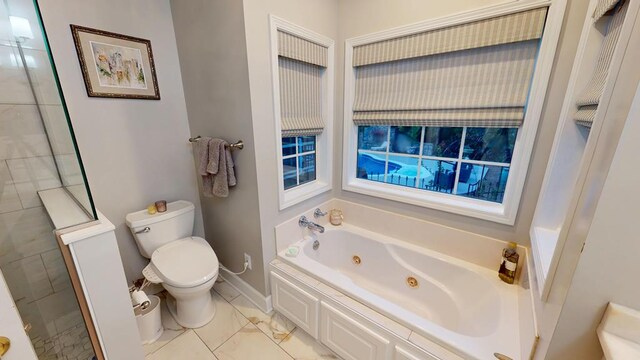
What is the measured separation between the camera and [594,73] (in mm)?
1031

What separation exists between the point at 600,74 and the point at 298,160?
174cm

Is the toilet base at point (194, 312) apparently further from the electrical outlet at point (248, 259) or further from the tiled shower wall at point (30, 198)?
the tiled shower wall at point (30, 198)

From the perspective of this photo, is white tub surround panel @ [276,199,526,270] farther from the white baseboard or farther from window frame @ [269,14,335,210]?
the white baseboard

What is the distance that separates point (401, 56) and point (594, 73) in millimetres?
976

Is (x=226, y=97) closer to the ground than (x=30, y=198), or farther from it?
farther from it

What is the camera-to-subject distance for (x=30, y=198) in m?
1.22

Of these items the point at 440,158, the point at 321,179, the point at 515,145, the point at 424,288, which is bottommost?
the point at 424,288

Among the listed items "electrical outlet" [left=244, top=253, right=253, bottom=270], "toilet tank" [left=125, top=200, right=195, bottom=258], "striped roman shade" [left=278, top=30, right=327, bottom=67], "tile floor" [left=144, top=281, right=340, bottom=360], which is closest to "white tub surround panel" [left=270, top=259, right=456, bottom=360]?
"tile floor" [left=144, top=281, right=340, bottom=360]

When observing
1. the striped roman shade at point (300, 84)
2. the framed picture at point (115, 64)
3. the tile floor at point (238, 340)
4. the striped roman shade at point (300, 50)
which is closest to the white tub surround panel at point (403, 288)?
the tile floor at point (238, 340)

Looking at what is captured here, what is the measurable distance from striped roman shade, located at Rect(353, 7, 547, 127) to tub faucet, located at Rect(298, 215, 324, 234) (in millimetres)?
962

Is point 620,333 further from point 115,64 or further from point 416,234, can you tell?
point 115,64

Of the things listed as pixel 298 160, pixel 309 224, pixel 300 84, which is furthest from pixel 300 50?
pixel 309 224

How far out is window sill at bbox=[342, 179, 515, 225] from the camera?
156cm

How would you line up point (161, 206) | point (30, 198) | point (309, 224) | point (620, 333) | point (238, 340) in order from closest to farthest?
point (620, 333)
point (30, 198)
point (238, 340)
point (161, 206)
point (309, 224)
